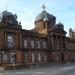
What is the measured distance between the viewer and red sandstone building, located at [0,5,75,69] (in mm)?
53181

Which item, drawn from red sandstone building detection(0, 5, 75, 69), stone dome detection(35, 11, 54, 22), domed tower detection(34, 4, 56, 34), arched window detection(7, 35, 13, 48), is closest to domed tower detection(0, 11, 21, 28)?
red sandstone building detection(0, 5, 75, 69)

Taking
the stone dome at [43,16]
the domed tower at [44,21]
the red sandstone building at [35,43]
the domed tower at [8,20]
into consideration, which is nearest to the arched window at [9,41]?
the red sandstone building at [35,43]

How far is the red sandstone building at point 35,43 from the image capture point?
174 ft

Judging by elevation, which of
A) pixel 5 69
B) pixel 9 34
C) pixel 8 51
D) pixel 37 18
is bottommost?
pixel 5 69

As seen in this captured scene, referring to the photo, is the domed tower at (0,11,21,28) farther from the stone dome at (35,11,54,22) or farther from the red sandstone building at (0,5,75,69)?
the stone dome at (35,11,54,22)

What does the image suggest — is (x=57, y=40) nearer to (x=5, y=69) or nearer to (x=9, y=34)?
(x=9, y=34)

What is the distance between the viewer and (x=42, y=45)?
6575 centimetres

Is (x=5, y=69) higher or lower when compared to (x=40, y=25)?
lower

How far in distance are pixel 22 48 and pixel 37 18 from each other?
22.0m

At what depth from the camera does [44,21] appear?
235ft

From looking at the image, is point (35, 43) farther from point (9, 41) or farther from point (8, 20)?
point (8, 20)

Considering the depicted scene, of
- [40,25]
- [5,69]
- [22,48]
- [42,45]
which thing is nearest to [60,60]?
[42,45]

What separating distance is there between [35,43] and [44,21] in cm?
1107

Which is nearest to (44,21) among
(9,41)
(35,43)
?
(35,43)
